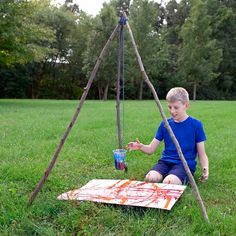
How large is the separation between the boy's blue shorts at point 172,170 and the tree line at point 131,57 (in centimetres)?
2198

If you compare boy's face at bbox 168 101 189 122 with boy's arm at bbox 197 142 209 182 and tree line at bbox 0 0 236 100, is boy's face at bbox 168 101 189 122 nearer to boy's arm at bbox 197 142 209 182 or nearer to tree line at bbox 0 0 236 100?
boy's arm at bbox 197 142 209 182

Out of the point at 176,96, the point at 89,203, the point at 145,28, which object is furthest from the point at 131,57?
the point at 89,203

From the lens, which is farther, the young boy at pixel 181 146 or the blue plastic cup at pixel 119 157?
the blue plastic cup at pixel 119 157

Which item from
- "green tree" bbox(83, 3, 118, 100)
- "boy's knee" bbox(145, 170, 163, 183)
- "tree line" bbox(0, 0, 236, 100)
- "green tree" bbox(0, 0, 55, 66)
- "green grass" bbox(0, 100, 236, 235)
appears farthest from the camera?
"tree line" bbox(0, 0, 236, 100)

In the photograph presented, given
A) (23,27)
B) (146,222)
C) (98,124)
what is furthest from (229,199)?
(23,27)

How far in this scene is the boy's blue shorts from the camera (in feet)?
12.8

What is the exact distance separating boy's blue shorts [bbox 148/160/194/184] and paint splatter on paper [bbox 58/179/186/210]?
293mm

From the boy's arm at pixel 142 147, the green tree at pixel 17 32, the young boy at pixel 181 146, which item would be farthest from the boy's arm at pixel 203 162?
the green tree at pixel 17 32

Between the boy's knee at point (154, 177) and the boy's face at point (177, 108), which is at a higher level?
the boy's face at point (177, 108)

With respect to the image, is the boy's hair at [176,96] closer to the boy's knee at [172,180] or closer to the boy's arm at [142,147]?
the boy's arm at [142,147]

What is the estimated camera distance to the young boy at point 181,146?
12.7ft

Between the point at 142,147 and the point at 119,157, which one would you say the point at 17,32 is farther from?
the point at 142,147

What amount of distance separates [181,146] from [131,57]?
26.4 metres

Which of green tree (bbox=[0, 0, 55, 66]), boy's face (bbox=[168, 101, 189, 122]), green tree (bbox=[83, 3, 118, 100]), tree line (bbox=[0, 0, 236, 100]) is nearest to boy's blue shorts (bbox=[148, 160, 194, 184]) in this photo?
boy's face (bbox=[168, 101, 189, 122])
